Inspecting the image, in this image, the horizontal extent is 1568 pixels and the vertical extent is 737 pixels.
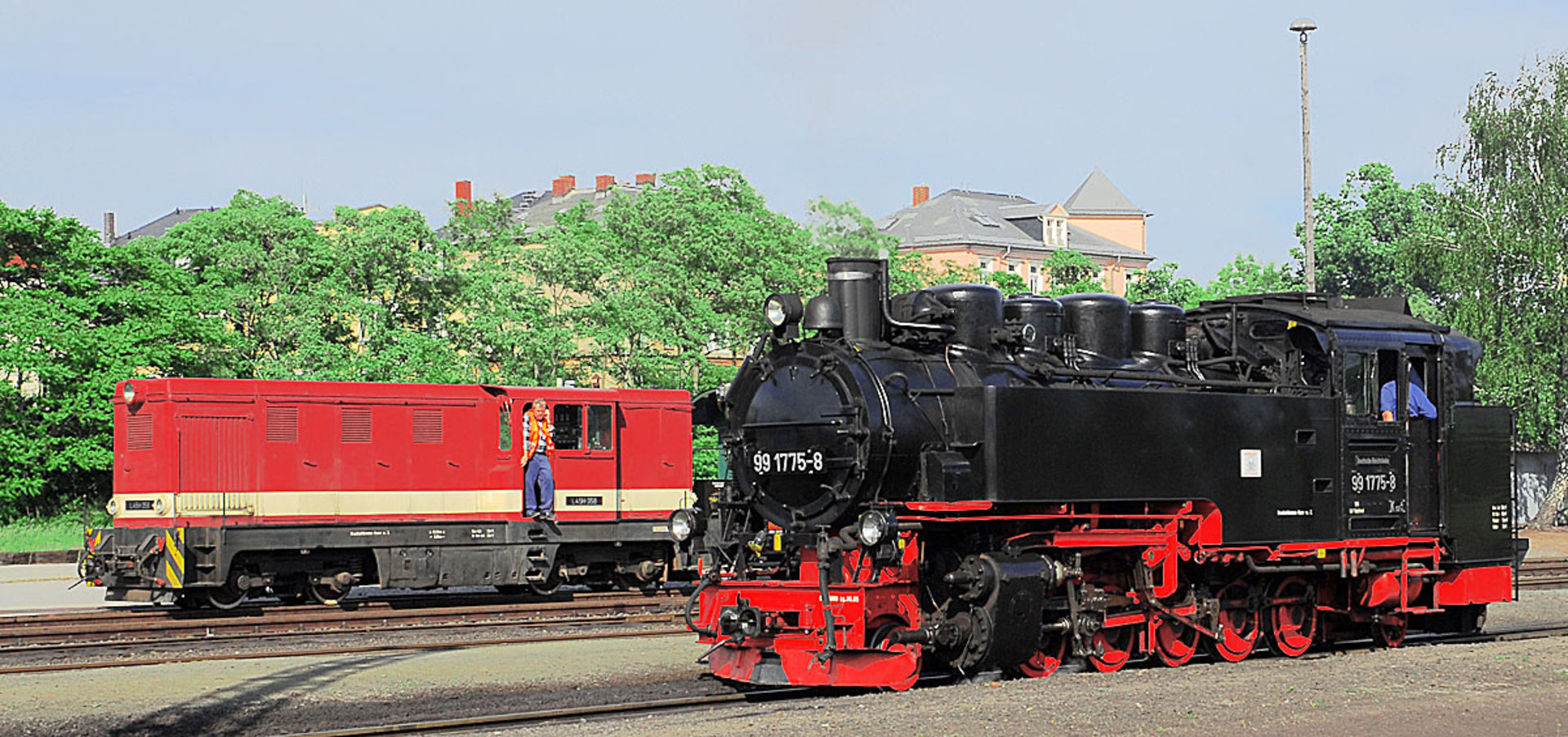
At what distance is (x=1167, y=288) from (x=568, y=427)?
144 ft

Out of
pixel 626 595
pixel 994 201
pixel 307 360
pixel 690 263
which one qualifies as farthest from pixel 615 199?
pixel 994 201

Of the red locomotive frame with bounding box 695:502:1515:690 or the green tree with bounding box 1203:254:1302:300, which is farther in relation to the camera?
the green tree with bounding box 1203:254:1302:300

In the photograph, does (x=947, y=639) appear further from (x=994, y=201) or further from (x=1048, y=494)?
(x=994, y=201)

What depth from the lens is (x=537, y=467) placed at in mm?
21047

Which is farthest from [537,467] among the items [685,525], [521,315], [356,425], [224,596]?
[521,315]

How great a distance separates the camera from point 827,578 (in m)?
12.0

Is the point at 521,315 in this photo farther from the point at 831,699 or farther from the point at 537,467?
the point at 831,699

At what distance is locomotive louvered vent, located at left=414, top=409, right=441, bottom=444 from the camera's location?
20625mm

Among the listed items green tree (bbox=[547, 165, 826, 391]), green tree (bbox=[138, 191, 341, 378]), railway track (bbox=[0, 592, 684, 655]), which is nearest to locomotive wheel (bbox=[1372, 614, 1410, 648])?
railway track (bbox=[0, 592, 684, 655])

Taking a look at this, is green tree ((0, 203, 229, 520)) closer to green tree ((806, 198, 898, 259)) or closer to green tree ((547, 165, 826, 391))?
green tree ((547, 165, 826, 391))

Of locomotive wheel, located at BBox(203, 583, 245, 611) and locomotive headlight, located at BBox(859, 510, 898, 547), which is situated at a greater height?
locomotive headlight, located at BBox(859, 510, 898, 547)

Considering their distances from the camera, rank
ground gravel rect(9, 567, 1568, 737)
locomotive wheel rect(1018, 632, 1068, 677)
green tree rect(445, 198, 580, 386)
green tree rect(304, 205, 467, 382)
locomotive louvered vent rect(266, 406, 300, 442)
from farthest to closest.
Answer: green tree rect(445, 198, 580, 386) → green tree rect(304, 205, 467, 382) → locomotive louvered vent rect(266, 406, 300, 442) → locomotive wheel rect(1018, 632, 1068, 677) → ground gravel rect(9, 567, 1568, 737)

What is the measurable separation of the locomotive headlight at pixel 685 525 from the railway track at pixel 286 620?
15.5ft

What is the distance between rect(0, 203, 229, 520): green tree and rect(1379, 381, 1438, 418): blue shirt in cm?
2445
